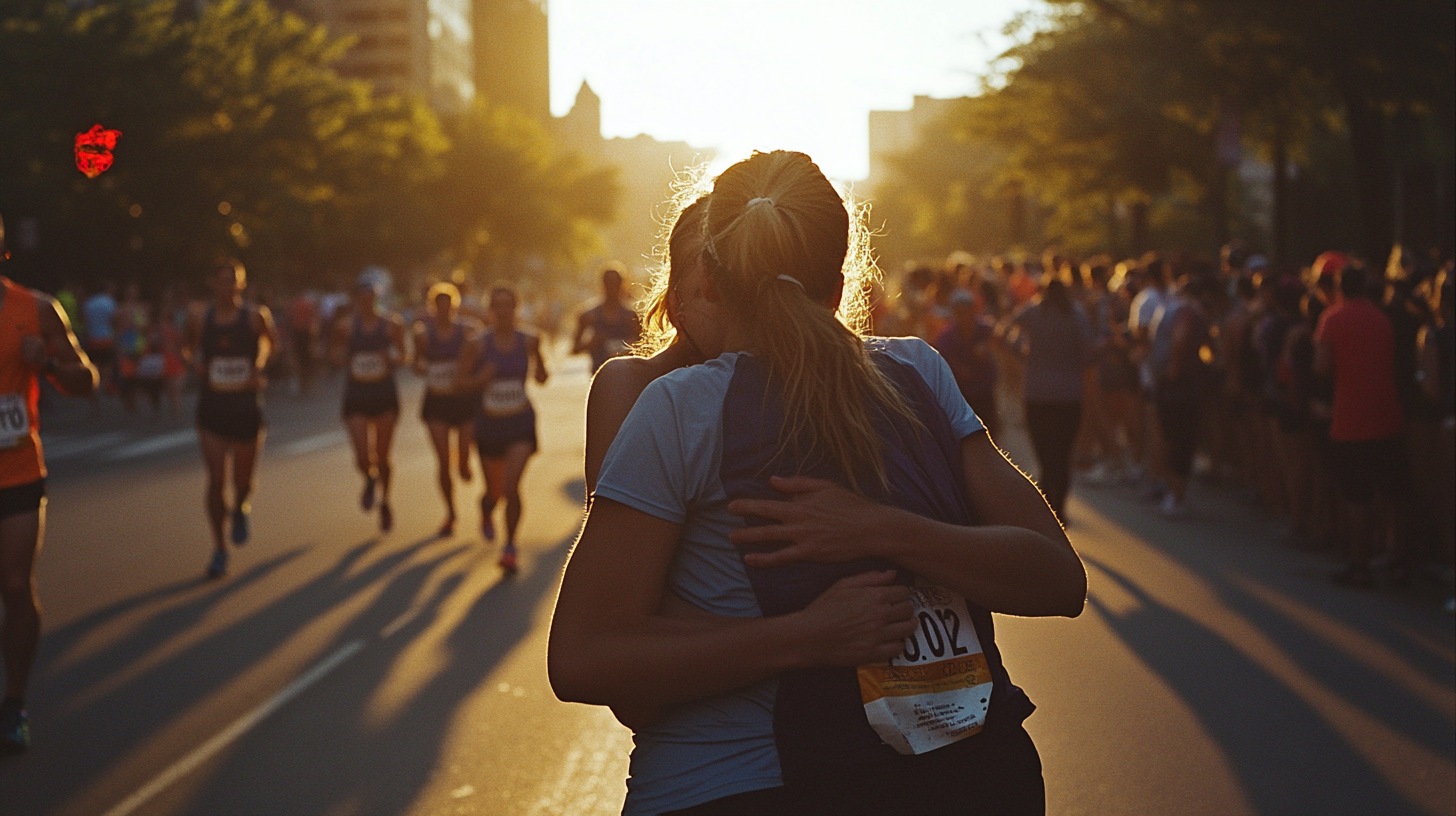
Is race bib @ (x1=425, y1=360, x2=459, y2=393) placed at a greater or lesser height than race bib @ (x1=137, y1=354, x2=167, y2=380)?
greater

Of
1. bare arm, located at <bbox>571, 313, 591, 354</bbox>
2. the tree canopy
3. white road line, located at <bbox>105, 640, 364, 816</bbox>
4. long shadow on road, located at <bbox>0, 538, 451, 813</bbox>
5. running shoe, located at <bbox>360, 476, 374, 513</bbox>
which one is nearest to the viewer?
white road line, located at <bbox>105, 640, 364, 816</bbox>

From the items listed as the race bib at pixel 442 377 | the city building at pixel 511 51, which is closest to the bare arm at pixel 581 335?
the race bib at pixel 442 377

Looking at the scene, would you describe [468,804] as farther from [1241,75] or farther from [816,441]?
[1241,75]

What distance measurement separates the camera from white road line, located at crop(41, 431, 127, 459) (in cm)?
1967

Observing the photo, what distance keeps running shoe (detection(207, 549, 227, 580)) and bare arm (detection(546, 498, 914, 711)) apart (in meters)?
8.46

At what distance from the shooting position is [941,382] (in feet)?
8.04

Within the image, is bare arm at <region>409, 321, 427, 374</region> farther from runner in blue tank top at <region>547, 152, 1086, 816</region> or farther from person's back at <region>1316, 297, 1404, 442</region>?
runner in blue tank top at <region>547, 152, 1086, 816</region>

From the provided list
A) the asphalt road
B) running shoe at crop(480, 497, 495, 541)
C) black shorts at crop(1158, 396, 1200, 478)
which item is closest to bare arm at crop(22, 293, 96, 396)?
the asphalt road

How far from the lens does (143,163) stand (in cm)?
2291

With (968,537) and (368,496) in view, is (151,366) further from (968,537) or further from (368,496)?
(968,537)

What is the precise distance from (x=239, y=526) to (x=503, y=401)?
6.45ft

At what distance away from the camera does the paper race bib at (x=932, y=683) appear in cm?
223

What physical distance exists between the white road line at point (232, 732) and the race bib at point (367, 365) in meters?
4.98

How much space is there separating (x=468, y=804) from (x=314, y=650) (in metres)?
2.81
